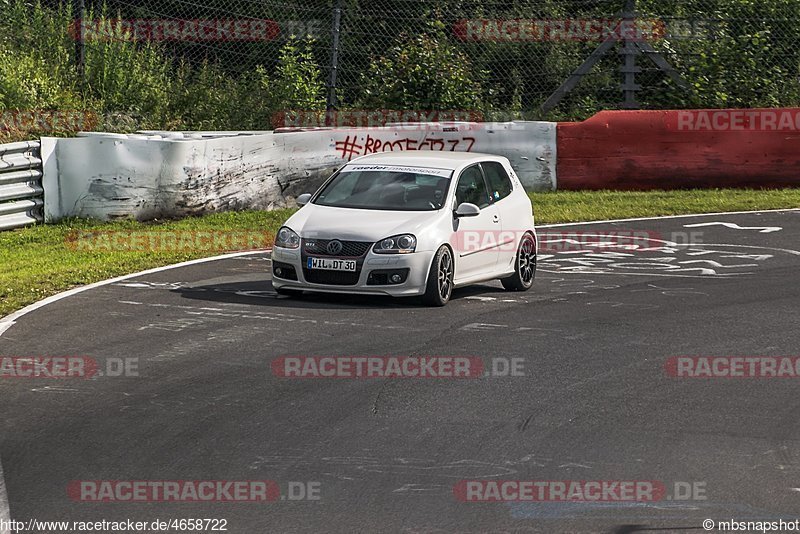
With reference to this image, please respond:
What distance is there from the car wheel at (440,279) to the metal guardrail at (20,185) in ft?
23.1

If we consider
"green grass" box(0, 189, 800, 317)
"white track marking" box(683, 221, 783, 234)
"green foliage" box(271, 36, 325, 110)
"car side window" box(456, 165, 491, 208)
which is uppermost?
"green foliage" box(271, 36, 325, 110)

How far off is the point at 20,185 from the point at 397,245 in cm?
711

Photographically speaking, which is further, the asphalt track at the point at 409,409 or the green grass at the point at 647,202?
the green grass at the point at 647,202

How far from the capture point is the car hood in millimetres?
12748

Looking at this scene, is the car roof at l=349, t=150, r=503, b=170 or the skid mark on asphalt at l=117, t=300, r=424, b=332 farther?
the car roof at l=349, t=150, r=503, b=170

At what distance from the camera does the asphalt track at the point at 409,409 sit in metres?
6.58

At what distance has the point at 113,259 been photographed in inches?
616

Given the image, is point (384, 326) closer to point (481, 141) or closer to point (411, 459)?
point (411, 459)

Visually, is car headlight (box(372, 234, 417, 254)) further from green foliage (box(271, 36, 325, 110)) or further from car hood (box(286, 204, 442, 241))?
green foliage (box(271, 36, 325, 110))

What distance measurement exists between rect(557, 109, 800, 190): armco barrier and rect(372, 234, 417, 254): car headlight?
36.6ft

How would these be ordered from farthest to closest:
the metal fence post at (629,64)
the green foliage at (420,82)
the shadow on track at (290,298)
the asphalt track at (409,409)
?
the green foliage at (420,82) < the metal fence post at (629,64) < the shadow on track at (290,298) < the asphalt track at (409,409)

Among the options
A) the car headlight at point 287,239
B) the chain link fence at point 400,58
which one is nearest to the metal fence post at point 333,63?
the chain link fence at point 400,58

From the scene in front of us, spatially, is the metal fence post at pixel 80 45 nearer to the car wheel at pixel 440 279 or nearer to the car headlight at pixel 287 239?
the car headlight at pixel 287 239

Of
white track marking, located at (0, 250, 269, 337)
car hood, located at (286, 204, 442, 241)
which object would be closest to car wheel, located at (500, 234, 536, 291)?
car hood, located at (286, 204, 442, 241)
